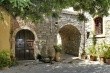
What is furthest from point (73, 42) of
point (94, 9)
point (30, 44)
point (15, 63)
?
point (94, 9)

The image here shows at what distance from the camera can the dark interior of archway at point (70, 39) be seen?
18455 millimetres

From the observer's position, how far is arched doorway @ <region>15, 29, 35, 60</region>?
16.0 metres

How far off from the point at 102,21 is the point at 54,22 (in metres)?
3.15

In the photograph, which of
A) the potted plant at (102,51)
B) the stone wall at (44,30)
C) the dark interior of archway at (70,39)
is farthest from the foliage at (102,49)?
the stone wall at (44,30)

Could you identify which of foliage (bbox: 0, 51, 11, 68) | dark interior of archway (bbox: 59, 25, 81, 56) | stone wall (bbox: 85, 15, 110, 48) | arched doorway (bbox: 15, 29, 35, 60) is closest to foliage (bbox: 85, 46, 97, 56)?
stone wall (bbox: 85, 15, 110, 48)

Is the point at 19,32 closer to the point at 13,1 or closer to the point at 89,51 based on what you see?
the point at 89,51

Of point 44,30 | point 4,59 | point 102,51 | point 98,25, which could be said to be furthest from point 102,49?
point 4,59

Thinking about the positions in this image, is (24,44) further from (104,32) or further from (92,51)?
(104,32)

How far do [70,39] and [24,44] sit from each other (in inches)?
185

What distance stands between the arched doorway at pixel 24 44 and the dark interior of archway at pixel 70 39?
10.8ft

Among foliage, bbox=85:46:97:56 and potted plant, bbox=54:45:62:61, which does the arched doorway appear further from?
foliage, bbox=85:46:97:56

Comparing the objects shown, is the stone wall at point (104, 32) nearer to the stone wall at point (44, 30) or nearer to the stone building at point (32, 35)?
the stone building at point (32, 35)

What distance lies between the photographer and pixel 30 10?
7.15m

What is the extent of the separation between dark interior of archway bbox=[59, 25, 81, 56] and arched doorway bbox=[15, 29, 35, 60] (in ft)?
10.8
